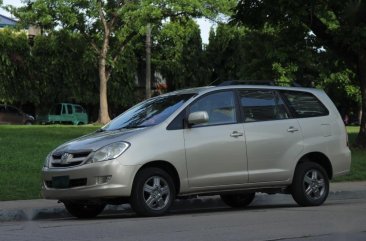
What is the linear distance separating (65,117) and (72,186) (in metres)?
36.5

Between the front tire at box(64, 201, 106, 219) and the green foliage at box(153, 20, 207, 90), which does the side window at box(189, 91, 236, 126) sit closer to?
the front tire at box(64, 201, 106, 219)

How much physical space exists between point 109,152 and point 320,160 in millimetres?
3906

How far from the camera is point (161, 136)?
9.27 m

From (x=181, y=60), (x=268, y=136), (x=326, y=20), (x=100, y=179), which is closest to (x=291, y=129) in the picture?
(x=268, y=136)

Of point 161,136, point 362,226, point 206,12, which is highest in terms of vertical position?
point 206,12

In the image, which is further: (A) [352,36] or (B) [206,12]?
(B) [206,12]

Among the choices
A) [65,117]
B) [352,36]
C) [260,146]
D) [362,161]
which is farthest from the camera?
[65,117]

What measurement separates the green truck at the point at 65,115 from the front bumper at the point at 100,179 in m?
35.9

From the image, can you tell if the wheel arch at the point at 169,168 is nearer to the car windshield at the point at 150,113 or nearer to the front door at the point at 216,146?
the front door at the point at 216,146

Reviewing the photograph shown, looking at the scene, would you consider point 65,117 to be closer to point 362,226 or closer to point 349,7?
point 349,7

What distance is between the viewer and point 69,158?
9.18 meters

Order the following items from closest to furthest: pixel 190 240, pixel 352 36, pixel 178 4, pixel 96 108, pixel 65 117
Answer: pixel 190 240
pixel 352 36
pixel 178 4
pixel 65 117
pixel 96 108

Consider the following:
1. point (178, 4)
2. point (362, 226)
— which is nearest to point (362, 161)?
point (362, 226)

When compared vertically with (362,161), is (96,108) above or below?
above
